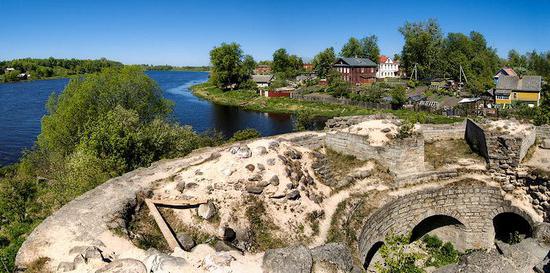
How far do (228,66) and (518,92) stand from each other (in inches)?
2026

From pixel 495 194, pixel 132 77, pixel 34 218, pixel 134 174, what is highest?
pixel 132 77

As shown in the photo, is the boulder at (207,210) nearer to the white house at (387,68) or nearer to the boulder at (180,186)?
the boulder at (180,186)

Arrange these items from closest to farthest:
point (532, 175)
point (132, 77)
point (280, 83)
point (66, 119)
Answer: point (532, 175) < point (66, 119) < point (132, 77) < point (280, 83)

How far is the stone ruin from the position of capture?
8.97 metres

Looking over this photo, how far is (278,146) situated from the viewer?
50.5 feet

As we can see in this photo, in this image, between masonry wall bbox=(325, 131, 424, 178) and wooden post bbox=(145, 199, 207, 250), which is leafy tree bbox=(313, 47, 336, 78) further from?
wooden post bbox=(145, 199, 207, 250)

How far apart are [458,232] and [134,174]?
1393 centimetres

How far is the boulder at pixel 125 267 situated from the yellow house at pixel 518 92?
183 ft

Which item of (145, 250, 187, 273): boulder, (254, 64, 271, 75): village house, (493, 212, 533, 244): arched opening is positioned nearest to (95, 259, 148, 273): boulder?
(145, 250, 187, 273): boulder

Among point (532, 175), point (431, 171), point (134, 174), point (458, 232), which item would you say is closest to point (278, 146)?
point (134, 174)

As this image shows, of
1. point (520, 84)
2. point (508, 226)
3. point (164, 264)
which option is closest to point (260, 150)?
point (164, 264)

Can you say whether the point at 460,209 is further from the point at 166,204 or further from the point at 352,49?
the point at 352,49

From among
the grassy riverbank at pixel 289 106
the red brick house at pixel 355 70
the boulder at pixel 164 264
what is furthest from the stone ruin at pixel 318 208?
the red brick house at pixel 355 70

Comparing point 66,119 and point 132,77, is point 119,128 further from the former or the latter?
point 132,77
